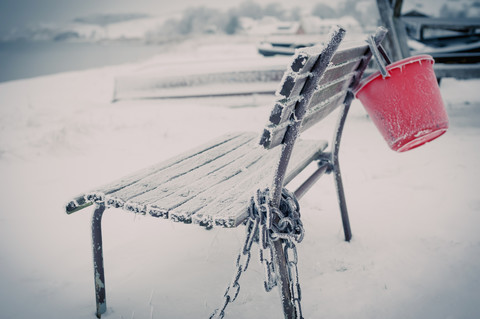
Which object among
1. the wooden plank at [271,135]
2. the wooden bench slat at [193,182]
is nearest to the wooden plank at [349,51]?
the wooden plank at [271,135]

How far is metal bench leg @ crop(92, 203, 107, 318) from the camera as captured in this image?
1.56 meters

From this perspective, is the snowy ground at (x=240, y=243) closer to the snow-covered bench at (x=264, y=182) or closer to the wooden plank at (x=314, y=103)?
the snow-covered bench at (x=264, y=182)

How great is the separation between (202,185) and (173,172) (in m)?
0.25

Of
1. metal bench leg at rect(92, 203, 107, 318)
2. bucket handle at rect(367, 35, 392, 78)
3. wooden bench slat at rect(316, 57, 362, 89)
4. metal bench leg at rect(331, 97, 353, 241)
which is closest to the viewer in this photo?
wooden bench slat at rect(316, 57, 362, 89)

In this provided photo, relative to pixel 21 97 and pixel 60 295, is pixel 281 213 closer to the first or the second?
pixel 60 295

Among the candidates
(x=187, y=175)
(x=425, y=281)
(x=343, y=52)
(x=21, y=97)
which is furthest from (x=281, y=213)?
(x=21, y=97)

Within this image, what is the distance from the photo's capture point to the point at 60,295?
75.7 inches

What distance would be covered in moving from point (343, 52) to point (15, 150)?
14.0 ft

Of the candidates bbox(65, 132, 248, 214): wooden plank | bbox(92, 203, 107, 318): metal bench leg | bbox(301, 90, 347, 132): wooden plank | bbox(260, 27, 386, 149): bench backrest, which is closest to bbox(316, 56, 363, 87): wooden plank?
bbox(260, 27, 386, 149): bench backrest

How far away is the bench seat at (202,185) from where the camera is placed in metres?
1.34

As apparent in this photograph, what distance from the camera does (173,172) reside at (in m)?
1.80

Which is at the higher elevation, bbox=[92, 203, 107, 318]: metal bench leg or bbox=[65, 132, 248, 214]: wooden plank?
bbox=[65, 132, 248, 214]: wooden plank

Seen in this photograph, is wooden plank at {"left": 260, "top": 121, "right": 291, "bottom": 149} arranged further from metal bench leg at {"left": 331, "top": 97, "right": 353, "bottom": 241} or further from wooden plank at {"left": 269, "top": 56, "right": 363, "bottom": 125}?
metal bench leg at {"left": 331, "top": 97, "right": 353, "bottom": 241}

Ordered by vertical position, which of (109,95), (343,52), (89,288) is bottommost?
(89,288)
